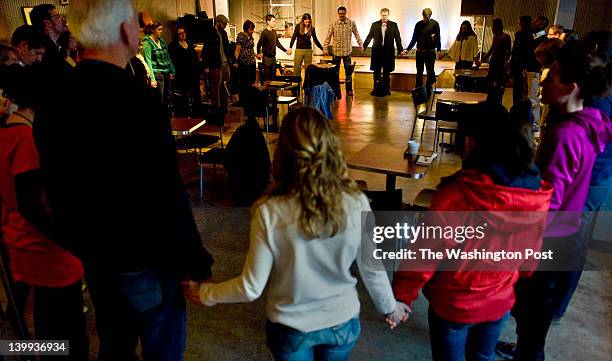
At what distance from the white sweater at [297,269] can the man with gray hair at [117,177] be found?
0.20 meters

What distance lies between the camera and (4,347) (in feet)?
7.91

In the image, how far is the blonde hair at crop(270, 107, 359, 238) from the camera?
1270 mm

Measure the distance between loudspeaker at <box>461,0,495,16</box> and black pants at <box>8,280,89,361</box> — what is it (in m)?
10.6

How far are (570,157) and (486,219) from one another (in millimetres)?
580

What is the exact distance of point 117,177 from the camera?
1305 millimetres

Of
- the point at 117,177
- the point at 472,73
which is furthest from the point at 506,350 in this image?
the point at 472,73

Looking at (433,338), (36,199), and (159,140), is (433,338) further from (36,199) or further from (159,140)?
(36,199)

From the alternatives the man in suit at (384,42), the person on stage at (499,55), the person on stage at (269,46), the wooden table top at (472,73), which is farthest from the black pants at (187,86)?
the person on stage at (499,55)

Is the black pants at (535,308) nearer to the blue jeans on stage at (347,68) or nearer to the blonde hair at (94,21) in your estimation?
the blonde hair at (94,21)

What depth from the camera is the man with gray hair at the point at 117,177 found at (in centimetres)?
129

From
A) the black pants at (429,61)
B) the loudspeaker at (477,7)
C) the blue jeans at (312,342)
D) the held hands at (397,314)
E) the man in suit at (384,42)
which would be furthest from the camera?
the loudspeaker at (477,7)

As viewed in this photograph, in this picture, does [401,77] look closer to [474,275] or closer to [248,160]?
[248,160]

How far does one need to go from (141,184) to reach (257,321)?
1716 mm

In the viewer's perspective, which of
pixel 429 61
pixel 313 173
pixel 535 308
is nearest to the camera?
pixel 313 173
